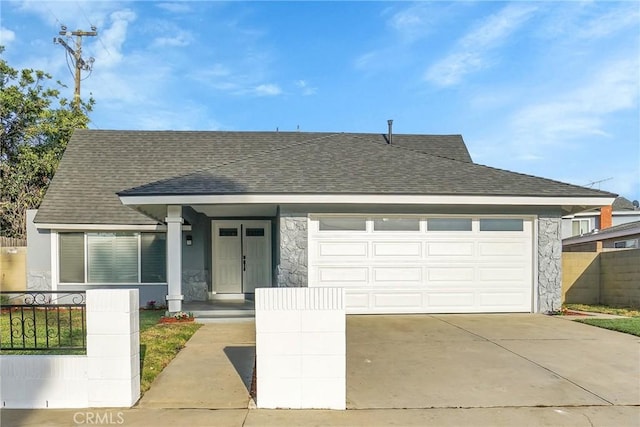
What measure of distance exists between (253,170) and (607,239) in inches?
589

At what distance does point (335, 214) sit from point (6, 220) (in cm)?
1665

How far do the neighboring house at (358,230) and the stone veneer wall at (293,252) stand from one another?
22 millimetres

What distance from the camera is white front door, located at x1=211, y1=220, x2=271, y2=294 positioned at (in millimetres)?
14195

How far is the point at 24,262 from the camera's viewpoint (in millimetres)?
14070

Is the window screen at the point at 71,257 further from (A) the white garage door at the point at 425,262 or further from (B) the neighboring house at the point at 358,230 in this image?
(A) the white garage door at the point at 425,262

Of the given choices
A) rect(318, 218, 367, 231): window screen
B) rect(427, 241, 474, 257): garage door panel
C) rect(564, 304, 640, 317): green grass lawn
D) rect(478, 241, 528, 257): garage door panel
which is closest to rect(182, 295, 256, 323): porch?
rect(318, 218, 367, 231): window screen

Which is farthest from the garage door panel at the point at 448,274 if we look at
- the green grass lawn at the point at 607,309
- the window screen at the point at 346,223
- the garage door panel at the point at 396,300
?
the green grass lawn at the point at 607,309

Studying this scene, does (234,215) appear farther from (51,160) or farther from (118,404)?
(51,160)

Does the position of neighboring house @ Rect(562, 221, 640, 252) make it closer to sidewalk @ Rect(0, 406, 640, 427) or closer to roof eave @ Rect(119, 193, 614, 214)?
roof eave @ Rect(119, 193, 614, 214)

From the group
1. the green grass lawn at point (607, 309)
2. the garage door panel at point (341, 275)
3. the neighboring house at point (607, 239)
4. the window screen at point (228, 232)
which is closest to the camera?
the garage door panel at point (341, 275)

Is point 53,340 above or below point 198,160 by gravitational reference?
below

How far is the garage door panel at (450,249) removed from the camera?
11062 millimetres

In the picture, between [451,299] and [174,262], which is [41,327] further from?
[451,299]

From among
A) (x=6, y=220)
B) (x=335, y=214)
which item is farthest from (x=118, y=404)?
(x=6, y=220)
